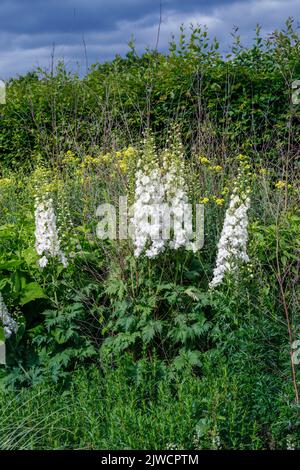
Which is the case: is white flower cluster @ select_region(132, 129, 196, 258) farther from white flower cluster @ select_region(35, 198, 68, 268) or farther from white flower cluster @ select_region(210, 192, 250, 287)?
white flower cluster @ select_region(35, 198, 68, 268)

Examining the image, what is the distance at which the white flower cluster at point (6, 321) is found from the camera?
482cm

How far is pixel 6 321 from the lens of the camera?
486 cm

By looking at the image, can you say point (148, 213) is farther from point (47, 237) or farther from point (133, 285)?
point (47, 237)

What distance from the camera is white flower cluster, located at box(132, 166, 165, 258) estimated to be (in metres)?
4.88

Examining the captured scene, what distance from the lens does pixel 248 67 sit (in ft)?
32.8

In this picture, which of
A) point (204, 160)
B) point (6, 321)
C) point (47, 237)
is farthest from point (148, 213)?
point (204, 160)

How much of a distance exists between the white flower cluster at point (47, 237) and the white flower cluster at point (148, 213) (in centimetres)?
65

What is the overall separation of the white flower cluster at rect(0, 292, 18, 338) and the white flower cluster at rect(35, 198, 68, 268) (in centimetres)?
49

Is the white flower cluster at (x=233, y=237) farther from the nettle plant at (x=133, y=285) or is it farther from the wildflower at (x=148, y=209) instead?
the wildflower at (x=148, y=209)

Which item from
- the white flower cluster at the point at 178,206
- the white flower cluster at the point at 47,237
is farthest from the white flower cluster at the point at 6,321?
the white flower cluster at the point at 178,206

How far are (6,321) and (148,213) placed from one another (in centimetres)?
129
